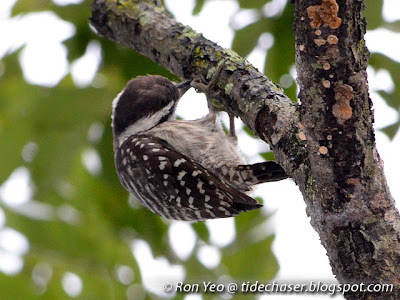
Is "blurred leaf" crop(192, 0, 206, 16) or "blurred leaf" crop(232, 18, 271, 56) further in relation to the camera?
"blurred leaf" crop(192, 0, 206, 16)

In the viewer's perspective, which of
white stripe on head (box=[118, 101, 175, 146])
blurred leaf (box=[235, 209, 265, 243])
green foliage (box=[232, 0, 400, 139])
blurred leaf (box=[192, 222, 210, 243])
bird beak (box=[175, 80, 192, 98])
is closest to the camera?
green foliage (box=[232, 0, 400, 139])

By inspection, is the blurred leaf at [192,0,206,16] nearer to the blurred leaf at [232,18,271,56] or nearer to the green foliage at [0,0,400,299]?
the green foliage at [0,0,400,299]

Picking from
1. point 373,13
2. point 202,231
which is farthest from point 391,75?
point 202,231

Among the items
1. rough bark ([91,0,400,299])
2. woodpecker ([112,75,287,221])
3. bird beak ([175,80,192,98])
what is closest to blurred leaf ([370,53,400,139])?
woodpecker ([112,75,287,221])

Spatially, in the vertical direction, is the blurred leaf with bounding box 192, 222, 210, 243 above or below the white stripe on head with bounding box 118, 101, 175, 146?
below

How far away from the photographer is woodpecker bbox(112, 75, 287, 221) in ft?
9.33

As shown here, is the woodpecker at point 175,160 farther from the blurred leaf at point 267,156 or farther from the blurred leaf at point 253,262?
the blurred leaf at point 253,262

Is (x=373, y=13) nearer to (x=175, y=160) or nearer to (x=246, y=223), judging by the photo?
(x=175, y=160)

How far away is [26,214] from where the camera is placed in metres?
3.70

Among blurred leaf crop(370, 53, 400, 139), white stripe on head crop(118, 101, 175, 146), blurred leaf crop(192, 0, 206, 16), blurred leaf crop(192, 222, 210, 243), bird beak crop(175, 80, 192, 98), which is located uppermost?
blurred leaf crop(370, 53, 400, 139)

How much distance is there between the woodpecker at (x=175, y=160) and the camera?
2844mm

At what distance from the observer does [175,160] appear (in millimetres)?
2936

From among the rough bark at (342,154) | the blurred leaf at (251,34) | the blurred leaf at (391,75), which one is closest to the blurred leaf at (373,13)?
the blurred leaf at (391,75)

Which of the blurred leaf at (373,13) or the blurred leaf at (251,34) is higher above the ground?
the blurred leaf at (373,13)
